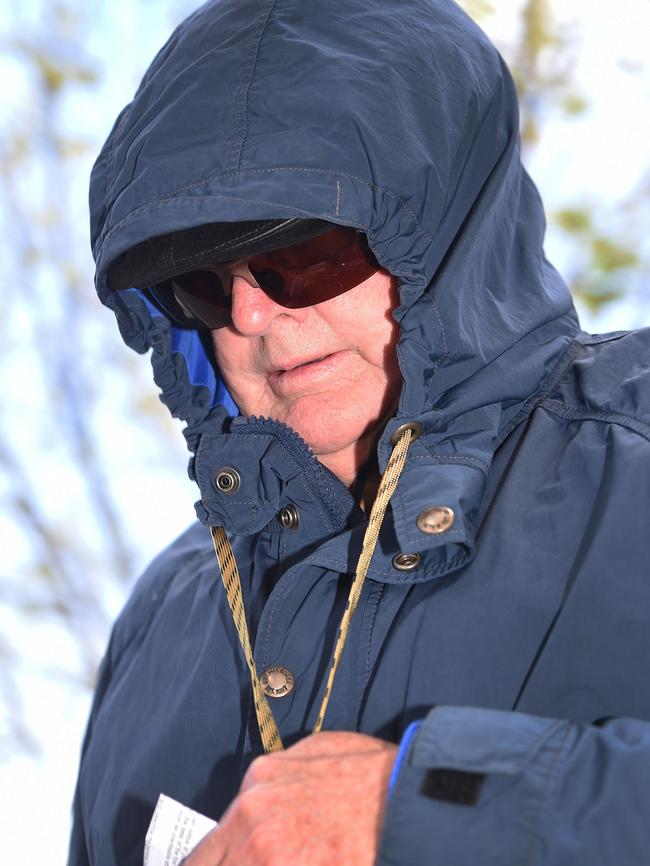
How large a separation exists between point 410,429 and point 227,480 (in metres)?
0.48

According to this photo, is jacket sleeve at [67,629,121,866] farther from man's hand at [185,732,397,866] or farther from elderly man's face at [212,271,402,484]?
man's hand at [185,732,397,866]

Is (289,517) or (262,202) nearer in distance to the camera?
(262,202)

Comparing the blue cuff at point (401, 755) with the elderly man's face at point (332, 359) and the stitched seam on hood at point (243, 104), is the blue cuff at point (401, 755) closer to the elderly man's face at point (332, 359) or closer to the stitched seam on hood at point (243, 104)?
the elderly man's face at point (332, 359)

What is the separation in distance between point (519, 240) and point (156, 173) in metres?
0.73

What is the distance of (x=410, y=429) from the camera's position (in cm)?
193

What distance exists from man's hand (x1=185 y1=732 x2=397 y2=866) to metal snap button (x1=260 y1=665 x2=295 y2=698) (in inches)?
15.5

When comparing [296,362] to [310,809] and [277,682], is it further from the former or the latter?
[310,809]

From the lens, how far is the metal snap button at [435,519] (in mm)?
1758

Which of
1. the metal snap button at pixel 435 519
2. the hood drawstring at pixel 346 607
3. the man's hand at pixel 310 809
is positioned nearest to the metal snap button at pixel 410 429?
the hood drawstring at pixel 346 607

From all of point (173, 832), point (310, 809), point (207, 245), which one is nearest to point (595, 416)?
point (207, 245)

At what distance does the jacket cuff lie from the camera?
50.3 inches

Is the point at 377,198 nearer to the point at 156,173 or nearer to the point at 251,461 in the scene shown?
the point at 156,173

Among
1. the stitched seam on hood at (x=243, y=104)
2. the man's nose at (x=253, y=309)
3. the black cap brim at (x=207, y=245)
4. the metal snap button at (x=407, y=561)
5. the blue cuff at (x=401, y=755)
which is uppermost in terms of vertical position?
the stitched seam on hood at (x=243, y=104)

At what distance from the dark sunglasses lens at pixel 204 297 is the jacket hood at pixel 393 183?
172 mm
